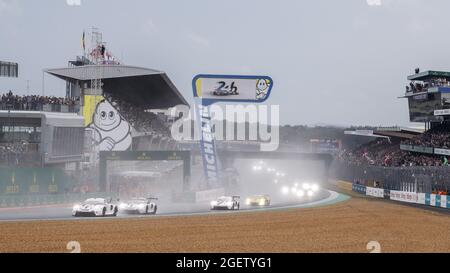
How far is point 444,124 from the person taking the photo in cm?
5719

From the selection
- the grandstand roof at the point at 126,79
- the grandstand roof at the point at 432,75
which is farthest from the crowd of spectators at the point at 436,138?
the grandstand roof at the point at 126,79

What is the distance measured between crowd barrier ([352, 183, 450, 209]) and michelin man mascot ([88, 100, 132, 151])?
23.5 meters

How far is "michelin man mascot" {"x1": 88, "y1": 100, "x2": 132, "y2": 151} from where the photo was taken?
5584 centimetres

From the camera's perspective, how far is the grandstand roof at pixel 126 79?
52469mm

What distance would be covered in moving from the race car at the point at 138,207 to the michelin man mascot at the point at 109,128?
24.7 meters

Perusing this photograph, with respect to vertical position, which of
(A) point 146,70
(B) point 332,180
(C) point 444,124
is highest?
(A) point 146,70

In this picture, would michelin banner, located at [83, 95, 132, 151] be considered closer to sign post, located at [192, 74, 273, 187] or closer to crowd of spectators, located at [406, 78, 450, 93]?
sign post, located at [192, 74, 273, 187]

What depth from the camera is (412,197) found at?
39500 mm

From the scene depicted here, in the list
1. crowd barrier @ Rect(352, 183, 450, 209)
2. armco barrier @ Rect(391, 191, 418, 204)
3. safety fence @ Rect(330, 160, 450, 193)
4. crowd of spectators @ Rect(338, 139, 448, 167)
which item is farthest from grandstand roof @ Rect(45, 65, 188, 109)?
armco barrier @ Rect(391, 191, 418, 204)

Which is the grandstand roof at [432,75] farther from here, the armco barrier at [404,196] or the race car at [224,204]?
the race car at [224,204]

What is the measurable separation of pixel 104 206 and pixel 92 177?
22.9 m

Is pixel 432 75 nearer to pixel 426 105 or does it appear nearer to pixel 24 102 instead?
pixel 426 105
